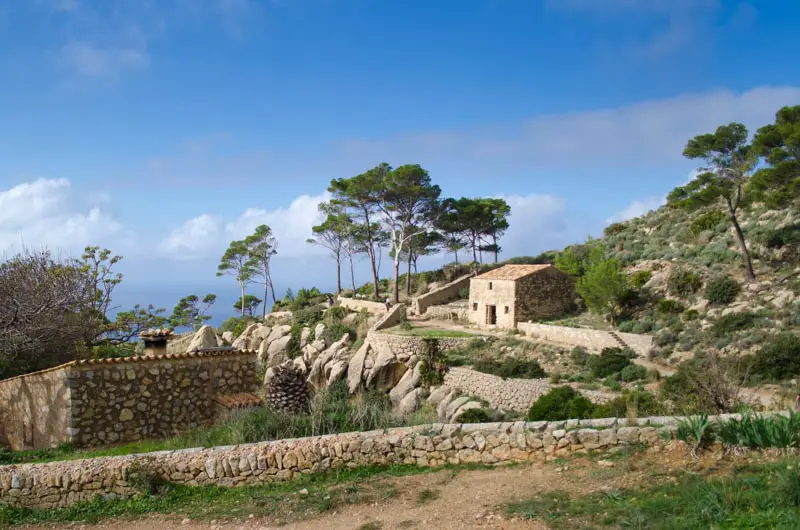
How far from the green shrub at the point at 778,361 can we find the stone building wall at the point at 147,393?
1759cm

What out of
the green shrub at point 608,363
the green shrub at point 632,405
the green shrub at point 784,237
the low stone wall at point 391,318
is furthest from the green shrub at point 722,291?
the low stone wall at point 391,318

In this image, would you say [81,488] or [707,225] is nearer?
[81,488]

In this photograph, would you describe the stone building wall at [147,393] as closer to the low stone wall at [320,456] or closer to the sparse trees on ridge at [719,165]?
the low stone wall at [320,456]

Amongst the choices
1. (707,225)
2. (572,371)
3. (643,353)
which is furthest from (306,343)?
(707,225)

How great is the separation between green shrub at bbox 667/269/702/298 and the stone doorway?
10024mm

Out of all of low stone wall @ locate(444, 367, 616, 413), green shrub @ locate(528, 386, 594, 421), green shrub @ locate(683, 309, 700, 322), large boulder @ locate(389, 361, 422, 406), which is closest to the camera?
green shrub @ locate(528, 386, 594, 421)

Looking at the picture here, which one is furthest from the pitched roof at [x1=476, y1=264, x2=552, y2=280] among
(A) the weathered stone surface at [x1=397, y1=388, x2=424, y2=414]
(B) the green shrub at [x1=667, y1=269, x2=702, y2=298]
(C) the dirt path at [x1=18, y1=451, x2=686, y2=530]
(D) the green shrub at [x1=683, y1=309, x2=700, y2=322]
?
(C) the dirt path at [x1=18, y1=451, x2=686, y2=530]

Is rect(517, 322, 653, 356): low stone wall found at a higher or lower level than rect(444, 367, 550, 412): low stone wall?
higher

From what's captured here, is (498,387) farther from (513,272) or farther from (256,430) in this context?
(256,430)

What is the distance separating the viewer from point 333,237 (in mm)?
54438

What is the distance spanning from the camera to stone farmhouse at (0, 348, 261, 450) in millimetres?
11391

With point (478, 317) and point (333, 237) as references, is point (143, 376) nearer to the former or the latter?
point (478, 317)

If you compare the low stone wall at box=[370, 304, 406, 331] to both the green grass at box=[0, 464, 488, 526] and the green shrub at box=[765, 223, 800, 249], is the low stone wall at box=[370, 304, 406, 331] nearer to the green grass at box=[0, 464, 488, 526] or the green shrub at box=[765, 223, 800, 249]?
the green shrub at box=[765, 223, 800, 249]

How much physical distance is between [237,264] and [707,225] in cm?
4183
